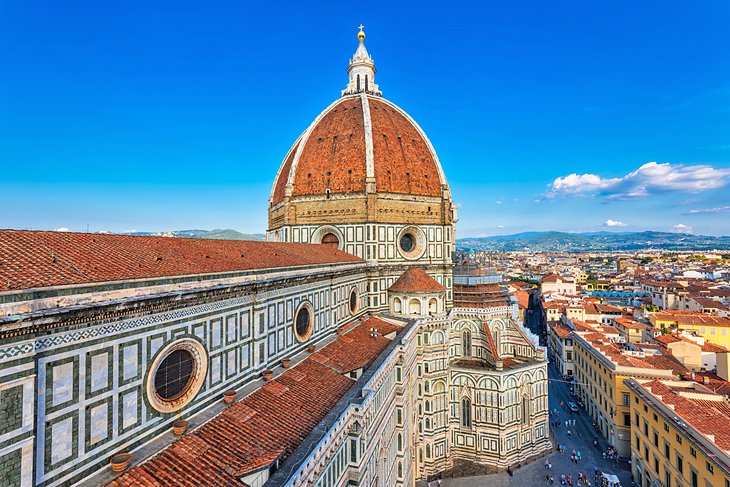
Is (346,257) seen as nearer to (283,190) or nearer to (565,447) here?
(283,190)

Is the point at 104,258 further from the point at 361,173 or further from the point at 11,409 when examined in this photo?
the point at 361,173

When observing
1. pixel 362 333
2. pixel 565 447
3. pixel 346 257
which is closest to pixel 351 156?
pixel 346 257

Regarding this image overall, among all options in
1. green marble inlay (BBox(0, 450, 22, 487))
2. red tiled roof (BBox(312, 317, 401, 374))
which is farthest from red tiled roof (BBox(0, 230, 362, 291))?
red tiled roof (BBox(312, 317, 401, 374))

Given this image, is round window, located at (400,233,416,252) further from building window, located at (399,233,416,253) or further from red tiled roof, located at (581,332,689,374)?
red tiled roof, located at (581,332,689,374)

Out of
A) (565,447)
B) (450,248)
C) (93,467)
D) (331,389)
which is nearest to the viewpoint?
(93,467)

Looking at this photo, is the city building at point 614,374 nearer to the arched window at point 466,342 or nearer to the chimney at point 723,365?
the chimney at point 723,365

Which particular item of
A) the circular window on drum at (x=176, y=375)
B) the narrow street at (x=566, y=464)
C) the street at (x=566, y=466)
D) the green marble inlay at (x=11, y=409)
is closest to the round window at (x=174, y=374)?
the circular window on drum at (x=176, y=375)
